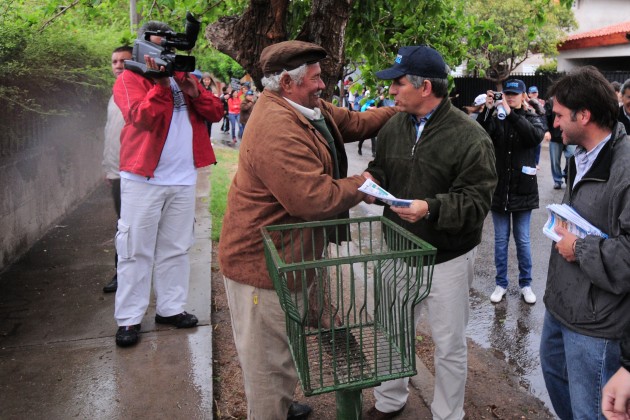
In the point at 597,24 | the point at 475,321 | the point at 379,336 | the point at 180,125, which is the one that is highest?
the point at 597,24

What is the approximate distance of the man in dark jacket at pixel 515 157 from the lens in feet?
15.4

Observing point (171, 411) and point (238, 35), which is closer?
point (171, 411)

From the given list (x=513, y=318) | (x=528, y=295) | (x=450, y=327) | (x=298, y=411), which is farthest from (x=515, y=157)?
(x=298, y=411)

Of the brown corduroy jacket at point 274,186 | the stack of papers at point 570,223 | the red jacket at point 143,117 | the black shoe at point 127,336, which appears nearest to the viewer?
the stack of papers at point 570,223

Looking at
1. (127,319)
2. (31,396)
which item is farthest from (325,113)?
(31,396)

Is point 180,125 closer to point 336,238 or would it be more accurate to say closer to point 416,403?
point 336,238

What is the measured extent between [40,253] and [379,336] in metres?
4.63

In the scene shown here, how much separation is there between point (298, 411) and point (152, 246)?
4.92 ft

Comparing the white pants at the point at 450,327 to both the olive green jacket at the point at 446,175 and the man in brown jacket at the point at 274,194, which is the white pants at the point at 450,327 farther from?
the man in brown jacket at the point at 274,194

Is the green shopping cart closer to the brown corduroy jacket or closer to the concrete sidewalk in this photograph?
the brown corduroy jacket

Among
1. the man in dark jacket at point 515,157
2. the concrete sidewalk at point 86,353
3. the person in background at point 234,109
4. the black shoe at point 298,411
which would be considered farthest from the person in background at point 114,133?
the person in background at point 234,109

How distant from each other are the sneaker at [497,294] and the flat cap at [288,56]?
328 cm

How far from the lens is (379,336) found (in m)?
2.44

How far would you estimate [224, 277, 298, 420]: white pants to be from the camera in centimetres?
259
